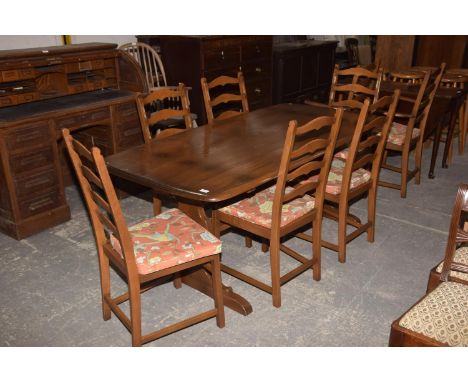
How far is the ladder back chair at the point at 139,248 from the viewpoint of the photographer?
187 cm

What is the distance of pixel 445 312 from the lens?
1.61m

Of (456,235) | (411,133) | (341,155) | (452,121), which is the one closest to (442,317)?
(456,235)

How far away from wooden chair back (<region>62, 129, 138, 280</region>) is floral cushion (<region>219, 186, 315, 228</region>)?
0.61 m

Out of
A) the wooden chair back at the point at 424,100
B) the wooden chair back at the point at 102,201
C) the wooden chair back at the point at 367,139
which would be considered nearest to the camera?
the wooden chair back at the point at 102,201

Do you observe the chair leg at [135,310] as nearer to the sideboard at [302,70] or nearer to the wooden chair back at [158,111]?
the wooden chair back at [158,111]

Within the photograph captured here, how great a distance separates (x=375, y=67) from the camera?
4027mm

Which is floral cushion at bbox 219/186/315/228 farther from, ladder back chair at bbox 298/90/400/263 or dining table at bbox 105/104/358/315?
ladder back chair at bbox 298/90/400/263

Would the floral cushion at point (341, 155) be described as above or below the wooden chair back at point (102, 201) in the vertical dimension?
below

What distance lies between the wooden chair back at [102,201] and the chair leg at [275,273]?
0.67m

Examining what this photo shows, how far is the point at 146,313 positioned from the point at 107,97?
1.75 m

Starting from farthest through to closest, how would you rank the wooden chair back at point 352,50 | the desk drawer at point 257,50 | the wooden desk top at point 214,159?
the wooden chair back at point 352,50 < the desk drawer at point 257,50 < the wooden desk top at point 214,159

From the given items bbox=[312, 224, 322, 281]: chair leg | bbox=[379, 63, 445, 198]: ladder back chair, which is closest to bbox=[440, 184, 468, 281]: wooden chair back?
bbox=[312, 224, 322, 281]: chair leg

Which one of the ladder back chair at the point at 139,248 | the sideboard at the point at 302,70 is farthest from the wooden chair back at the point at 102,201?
the sideboard at the point at 302,70

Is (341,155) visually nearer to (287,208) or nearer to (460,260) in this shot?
(287,208)
